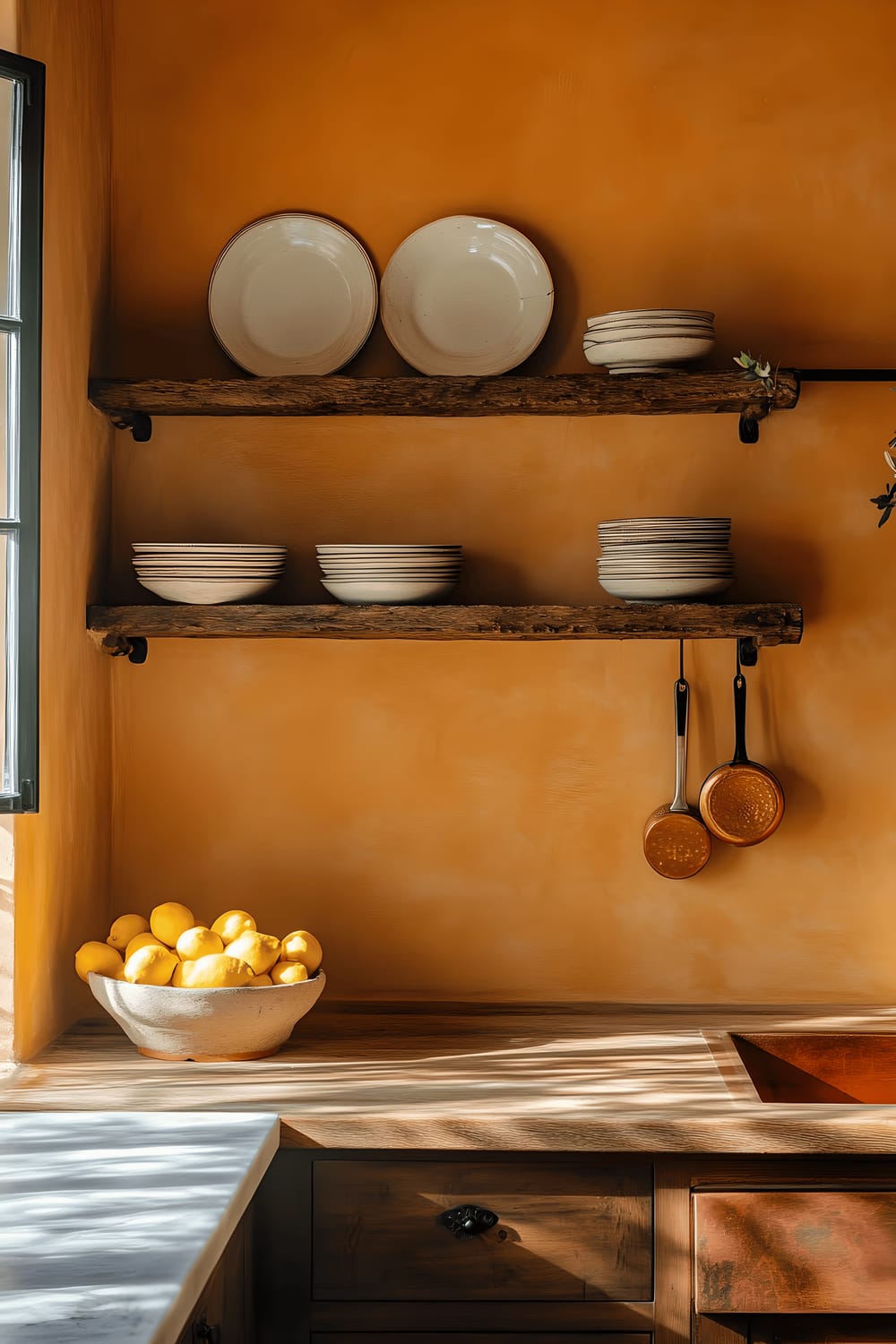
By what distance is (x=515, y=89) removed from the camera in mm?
2254

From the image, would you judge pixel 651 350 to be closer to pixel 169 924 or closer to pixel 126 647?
pixel 126 647

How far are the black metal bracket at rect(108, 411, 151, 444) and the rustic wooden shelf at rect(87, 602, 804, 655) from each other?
36cm

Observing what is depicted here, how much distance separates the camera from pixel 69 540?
2062 mm

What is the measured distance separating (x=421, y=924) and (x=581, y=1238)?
691 millimetres

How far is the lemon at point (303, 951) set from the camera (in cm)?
198

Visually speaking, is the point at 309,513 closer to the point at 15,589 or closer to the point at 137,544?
the point at 137,544

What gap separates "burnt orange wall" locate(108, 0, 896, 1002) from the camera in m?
2.25

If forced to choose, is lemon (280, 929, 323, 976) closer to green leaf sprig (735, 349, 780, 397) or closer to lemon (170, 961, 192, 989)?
lemon (170, 961, 192, 989)

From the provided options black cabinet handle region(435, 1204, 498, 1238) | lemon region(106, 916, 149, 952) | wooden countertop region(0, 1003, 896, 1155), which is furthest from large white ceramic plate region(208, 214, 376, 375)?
black cabinet handle region(435, 1204, 498, 1238)

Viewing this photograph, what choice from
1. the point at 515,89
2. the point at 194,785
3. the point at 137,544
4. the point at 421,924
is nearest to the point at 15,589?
the point at 137,544

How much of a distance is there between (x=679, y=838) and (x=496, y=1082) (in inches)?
23.5

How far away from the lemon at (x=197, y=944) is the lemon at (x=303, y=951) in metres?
0.10

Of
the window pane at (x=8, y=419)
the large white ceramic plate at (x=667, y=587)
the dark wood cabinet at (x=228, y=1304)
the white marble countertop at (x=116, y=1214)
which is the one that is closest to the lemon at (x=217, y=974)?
the white marble countertop at (x=116, y=1214)

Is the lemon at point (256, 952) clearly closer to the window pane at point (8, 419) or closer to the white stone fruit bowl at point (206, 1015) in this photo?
the white stone fruit bowl at point (206, 1015)
